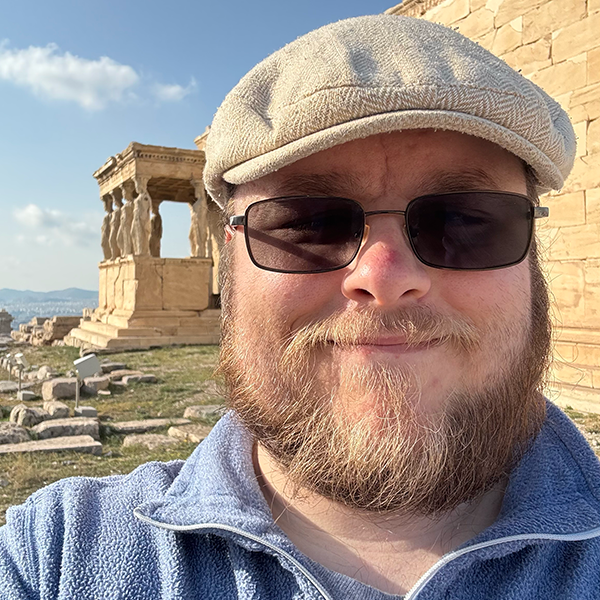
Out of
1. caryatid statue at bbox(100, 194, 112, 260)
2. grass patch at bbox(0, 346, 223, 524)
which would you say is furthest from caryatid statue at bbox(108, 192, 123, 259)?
grass patch at bbox(0, 346, 223, 524)

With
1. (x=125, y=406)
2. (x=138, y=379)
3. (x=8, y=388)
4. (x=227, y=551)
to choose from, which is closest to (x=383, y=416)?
(x=227, y=551)

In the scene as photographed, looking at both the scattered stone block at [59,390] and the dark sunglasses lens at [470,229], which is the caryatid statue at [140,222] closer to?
the scattered stone block at [59,390]

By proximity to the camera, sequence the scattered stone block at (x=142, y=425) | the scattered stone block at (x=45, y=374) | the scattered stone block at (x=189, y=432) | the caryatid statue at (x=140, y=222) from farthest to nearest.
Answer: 1. the caryatid statue at (x=140, y=222)
2. the scattered stone block at (x=45, y=374)
3. the scattered stone block at (x=142, y=425)
4. the scattered stone block at (x=189, y=432)

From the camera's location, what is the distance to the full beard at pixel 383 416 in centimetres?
103

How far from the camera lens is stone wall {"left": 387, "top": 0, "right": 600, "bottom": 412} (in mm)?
5742

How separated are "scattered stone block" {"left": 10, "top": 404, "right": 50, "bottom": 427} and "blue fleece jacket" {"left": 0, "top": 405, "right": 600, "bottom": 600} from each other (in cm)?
528

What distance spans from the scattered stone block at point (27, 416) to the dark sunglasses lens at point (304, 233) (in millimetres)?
5494

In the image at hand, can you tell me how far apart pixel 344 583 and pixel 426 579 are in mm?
147

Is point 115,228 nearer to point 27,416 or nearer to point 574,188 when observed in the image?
point 27,416

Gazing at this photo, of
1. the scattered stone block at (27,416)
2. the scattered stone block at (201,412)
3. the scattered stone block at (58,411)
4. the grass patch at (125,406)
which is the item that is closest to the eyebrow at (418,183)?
the grass patch at (125,406)

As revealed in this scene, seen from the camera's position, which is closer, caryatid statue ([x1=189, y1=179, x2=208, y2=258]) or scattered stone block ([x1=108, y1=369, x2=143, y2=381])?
scattered stone block ([x1=108, y1=369, x2=143, y2=381])

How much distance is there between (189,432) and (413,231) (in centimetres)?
462

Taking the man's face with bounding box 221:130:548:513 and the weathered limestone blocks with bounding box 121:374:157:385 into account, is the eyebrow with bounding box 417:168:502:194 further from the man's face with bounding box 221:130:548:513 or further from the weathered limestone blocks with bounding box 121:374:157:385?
the weathered limestone blocks with bounding box 121:374:157:385

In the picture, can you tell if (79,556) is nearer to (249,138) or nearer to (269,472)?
(269,472)
